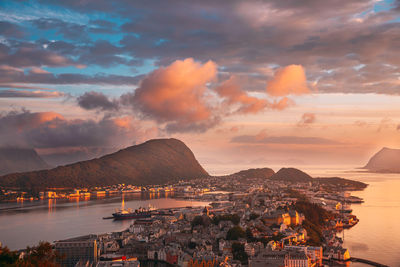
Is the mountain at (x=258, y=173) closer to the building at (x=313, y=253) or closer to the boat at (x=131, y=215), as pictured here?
the boat at (x=131, y=215)

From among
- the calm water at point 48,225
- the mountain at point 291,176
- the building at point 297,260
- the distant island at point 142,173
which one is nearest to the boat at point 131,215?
the calm water at point 48,225

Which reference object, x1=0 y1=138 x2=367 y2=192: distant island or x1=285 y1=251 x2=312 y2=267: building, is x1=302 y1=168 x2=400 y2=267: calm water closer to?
x1=285 y1=251 x2=312 y2=267: building

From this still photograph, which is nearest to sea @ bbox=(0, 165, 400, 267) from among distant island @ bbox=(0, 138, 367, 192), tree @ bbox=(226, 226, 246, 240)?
tree @ bbox=(226, 226, 246, 240)

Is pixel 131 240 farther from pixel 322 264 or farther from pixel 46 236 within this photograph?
pixel 322 264

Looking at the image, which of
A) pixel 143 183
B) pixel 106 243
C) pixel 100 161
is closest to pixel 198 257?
pixel 106 243

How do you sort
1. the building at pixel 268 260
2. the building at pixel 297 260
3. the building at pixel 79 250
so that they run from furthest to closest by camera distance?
the building at pixel 79 250, the building at pixel 297 260, the building at pixel 268 260
